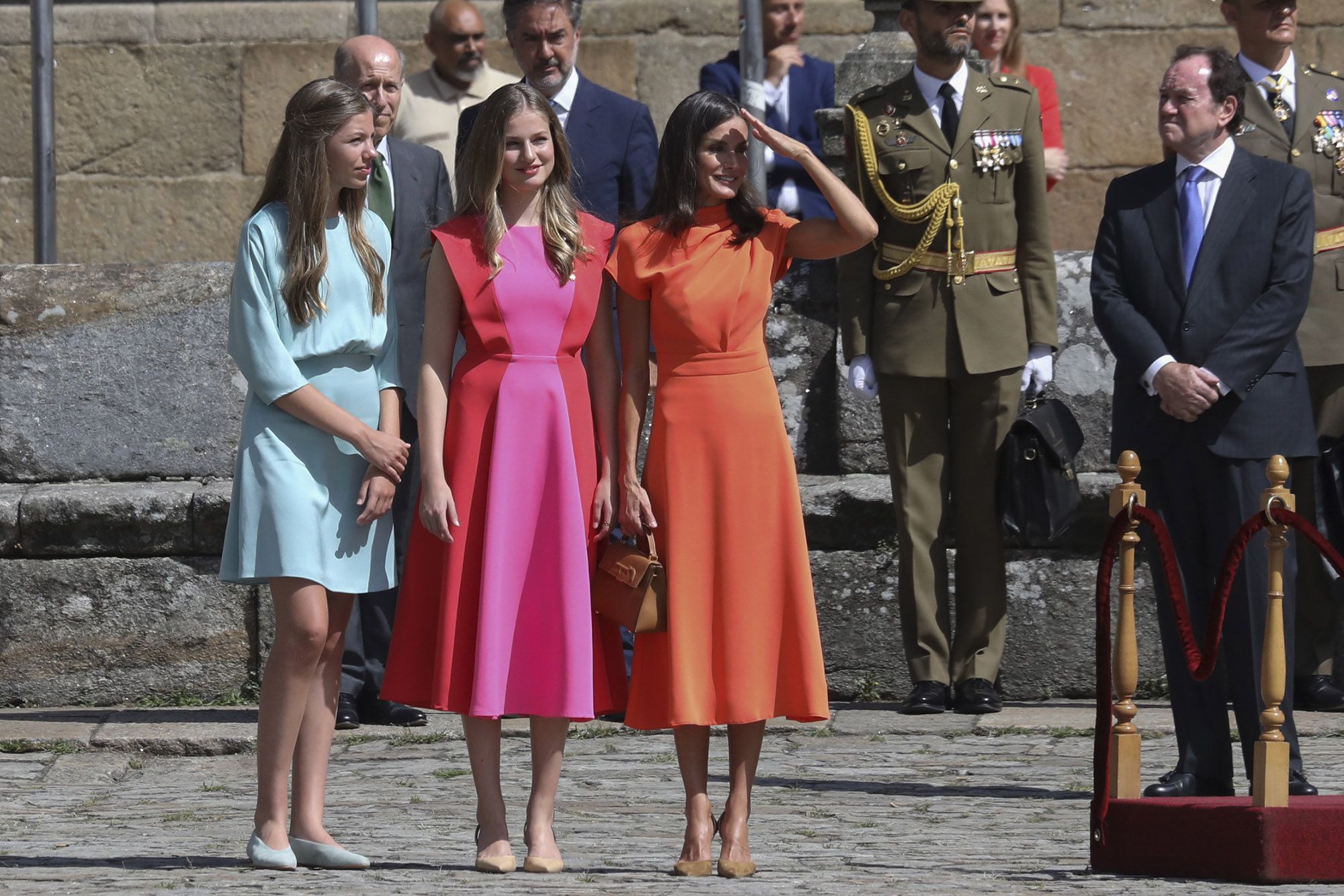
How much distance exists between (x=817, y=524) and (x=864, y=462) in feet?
1.12

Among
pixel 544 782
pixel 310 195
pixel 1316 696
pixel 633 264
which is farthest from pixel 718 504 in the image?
pixel 1316 696

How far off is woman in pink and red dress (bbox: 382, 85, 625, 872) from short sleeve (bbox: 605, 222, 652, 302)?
0.15 ft

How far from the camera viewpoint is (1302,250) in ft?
18.7

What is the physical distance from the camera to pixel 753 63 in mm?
7254

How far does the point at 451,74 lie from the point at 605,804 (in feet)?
11.6

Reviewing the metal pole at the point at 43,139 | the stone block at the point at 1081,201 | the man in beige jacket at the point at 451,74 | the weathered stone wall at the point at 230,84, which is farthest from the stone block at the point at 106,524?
the stone block at the point at 1081,201

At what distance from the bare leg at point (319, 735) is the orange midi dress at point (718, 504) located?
2.09ft

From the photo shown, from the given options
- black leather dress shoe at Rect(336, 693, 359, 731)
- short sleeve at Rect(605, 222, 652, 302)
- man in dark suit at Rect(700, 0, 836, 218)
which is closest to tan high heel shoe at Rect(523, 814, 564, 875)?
short sleeve at Rect(605, 222, 652, 302)

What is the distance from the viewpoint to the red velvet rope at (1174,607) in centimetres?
488

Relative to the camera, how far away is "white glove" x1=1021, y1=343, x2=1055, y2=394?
→ 6938 mm

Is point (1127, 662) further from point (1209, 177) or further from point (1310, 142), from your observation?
point (1310, 142)

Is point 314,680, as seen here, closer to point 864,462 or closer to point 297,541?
point 297,541

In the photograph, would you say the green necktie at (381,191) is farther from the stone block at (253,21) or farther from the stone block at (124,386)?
the stone block at (253,21)

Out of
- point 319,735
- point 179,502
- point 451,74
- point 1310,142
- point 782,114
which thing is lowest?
point 319,735
